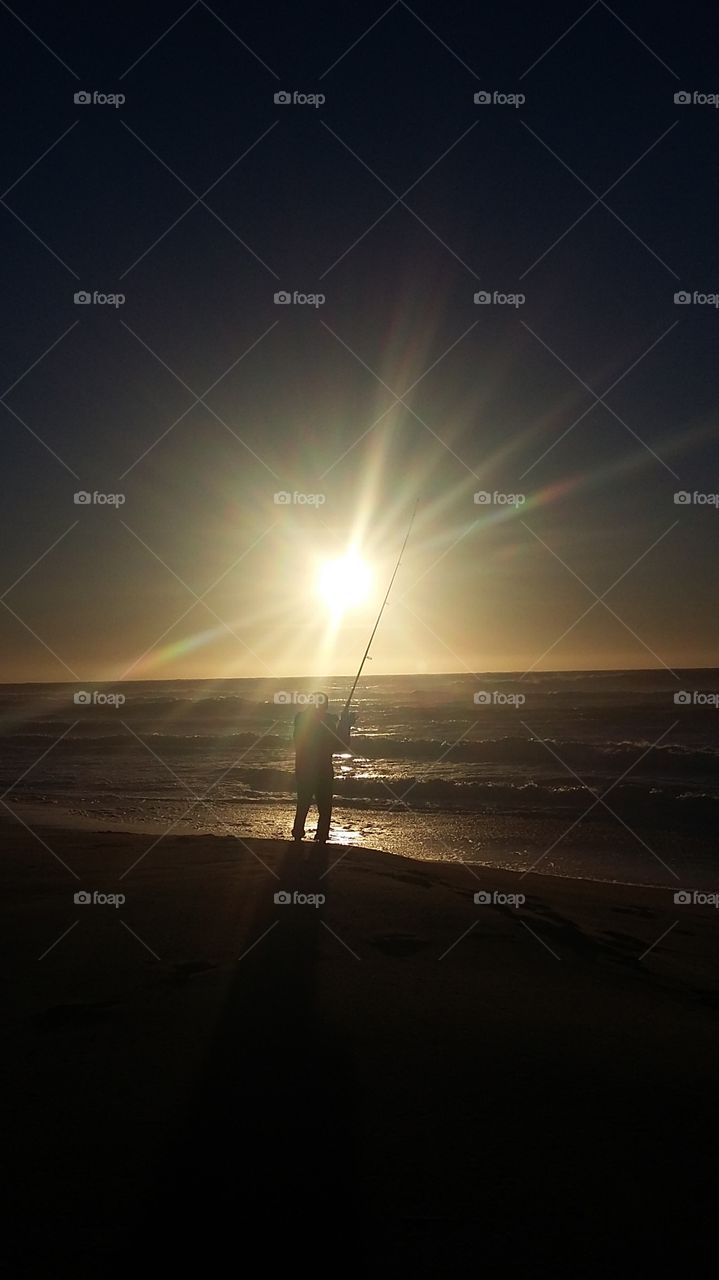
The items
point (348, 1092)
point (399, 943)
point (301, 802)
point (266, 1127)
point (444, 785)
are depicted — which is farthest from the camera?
point (444, 785)

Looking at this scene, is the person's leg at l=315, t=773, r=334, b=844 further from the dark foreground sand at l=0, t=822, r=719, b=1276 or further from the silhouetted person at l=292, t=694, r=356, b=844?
the dark foreground sand at l=0, t=822, r=719, b=1276

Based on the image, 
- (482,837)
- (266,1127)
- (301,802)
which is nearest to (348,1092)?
(266,1127)

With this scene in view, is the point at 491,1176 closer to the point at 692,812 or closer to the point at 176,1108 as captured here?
the point at 176,1108

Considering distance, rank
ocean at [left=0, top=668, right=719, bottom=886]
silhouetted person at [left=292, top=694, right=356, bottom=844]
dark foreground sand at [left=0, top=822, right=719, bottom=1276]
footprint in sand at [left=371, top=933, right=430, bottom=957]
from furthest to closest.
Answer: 1. ocean at [left=0, top=668, right=719, bottom=886]
2. silhouetted person at [left=292, top=694, right=356, bottom=844]
3. footprint in sand at [left=371, top=933, right=430, bottom=957]
4. dark foreground sand at [left=0, top=822, right=719, bottom=1276]

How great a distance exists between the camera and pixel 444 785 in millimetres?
22109

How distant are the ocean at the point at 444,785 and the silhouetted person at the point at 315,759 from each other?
0.29 metres

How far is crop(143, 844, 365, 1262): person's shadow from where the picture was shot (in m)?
3.06

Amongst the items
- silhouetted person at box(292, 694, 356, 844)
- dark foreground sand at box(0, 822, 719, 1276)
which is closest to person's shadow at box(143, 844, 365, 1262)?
dark foreground sand at box(0, 822, 719, 1276)

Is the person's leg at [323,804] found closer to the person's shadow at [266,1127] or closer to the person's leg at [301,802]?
the person's leg at [301,802]

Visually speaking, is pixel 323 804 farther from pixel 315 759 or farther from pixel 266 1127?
pixel 266 1127

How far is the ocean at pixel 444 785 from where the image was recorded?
46.7 feet

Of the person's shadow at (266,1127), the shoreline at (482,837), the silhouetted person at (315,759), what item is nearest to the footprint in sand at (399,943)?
the person's shadow at (266,1127)

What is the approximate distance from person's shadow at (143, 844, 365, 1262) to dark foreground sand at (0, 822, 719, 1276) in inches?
0.5

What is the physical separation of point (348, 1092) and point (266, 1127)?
1.48ft
